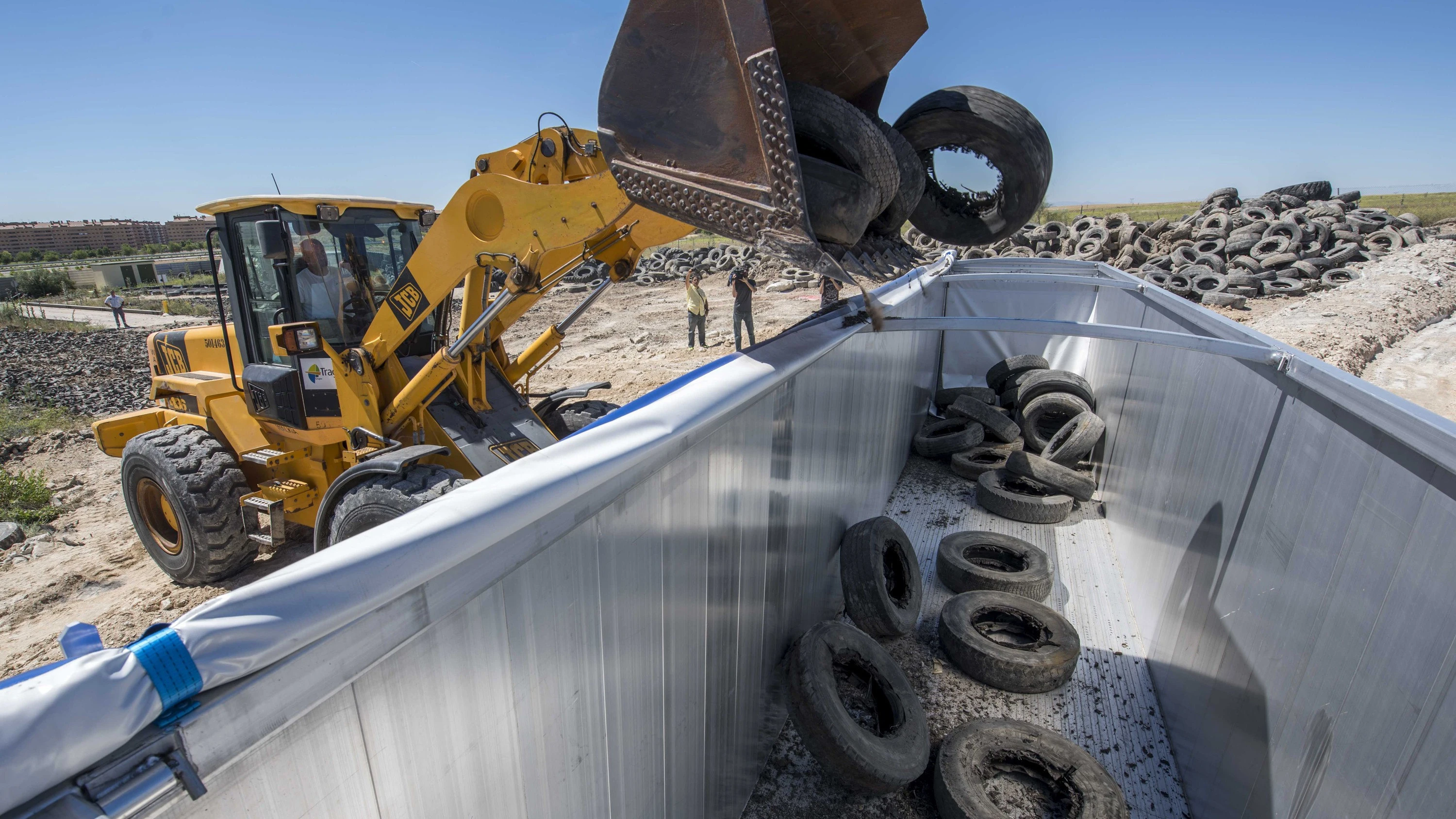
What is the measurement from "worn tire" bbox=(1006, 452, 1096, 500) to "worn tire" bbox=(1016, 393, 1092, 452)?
92cm

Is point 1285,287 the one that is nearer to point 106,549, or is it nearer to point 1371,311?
point 1371,311

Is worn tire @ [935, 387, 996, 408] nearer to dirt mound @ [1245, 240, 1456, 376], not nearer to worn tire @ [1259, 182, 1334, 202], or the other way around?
dirt mound @ [1245, 240, 1456, 376]

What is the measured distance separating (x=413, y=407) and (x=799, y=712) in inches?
138

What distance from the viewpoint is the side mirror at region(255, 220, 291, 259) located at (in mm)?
4254

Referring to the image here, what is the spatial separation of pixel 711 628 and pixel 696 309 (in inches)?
466

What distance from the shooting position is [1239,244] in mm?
18469

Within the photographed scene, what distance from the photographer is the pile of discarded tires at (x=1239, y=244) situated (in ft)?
53.9

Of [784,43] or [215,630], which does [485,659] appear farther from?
[784,43]

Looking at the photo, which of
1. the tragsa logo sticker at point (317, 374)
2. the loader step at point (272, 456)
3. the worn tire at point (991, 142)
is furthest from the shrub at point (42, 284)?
the worn tire at point (991, 142)

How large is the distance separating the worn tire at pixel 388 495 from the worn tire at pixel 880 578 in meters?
2.49

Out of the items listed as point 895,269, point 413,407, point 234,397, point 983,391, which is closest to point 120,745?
point 895,269

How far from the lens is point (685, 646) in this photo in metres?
2.39

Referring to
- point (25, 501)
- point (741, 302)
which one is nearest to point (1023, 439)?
point (741, 302)

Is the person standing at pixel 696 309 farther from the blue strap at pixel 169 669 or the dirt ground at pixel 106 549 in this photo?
the blue strap at pixel 169 669
